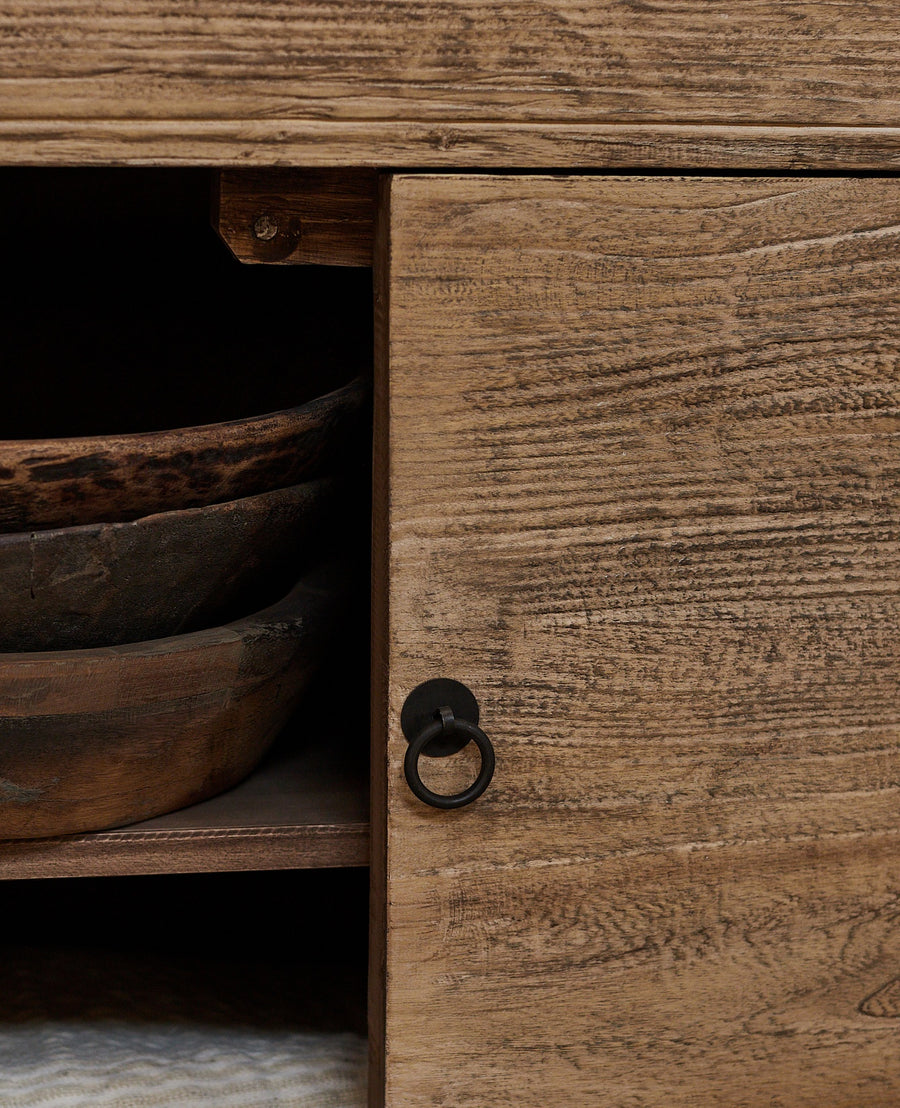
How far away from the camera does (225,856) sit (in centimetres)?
51

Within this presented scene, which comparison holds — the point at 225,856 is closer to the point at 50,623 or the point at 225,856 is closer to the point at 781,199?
the point at 50,623

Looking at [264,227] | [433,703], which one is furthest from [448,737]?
[264,227]

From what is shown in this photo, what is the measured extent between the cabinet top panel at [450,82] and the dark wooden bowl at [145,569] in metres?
0.15

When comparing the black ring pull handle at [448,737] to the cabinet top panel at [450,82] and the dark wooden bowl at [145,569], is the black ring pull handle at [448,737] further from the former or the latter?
the cabinet top panel at [450,82]

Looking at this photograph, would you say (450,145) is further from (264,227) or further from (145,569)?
(145,569)

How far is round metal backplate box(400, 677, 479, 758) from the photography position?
48 cm

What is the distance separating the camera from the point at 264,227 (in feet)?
1.57

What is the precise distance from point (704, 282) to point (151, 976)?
1.91 feet

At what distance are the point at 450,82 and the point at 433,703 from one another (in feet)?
0.85

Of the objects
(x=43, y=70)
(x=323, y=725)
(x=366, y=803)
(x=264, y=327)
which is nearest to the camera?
(x=43, y=70)

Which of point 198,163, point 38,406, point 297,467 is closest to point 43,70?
point 198,163

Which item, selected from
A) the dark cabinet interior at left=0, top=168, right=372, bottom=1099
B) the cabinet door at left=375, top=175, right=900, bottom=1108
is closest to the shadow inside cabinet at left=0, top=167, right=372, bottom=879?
the dark cabinet interior at left=0, top=168, right=372, bottom=1099

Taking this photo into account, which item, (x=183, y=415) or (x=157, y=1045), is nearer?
(x=157, y=1045)

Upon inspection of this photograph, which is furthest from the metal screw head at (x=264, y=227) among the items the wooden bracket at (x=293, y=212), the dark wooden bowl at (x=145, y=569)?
the dark wooden bowl at (x=145, y=569)
